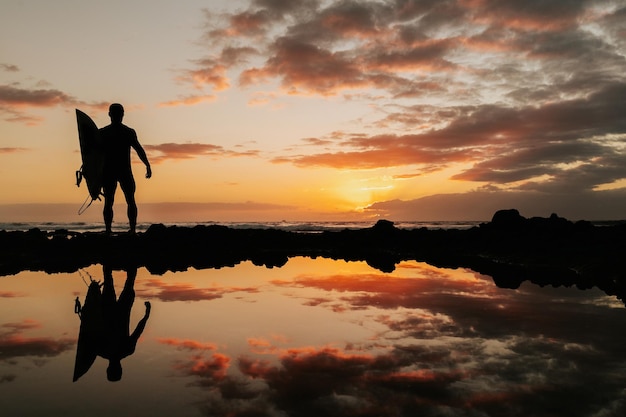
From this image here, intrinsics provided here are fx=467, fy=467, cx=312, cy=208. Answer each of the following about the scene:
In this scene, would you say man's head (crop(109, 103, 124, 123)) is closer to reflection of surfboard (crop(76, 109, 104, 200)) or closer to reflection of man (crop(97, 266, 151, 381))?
reflection of surfboard (crop(76, 109, 104, 200))

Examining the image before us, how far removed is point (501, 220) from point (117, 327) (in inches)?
613

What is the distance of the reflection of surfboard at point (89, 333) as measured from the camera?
11.4 feet

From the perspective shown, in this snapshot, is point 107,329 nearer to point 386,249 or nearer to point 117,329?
point 117,329

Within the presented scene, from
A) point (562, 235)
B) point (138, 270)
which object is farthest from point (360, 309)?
point (562, 235)

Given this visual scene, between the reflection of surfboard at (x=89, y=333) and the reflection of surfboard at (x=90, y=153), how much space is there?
18.1 ft

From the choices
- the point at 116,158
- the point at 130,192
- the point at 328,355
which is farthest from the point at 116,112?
the point at 328,355

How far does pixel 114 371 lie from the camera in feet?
10.9

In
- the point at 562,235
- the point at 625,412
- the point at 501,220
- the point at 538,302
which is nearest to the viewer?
the point at 625,412

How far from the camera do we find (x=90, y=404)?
2.74 m

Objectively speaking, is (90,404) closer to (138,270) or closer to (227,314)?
(227,314)

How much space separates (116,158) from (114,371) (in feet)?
29.6

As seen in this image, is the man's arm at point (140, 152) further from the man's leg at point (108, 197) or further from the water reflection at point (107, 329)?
the water reflection at point (107, 329)

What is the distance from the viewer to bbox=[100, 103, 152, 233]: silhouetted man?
11.3 m

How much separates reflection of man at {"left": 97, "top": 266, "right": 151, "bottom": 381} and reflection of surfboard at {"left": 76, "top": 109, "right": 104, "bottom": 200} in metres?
5.02
